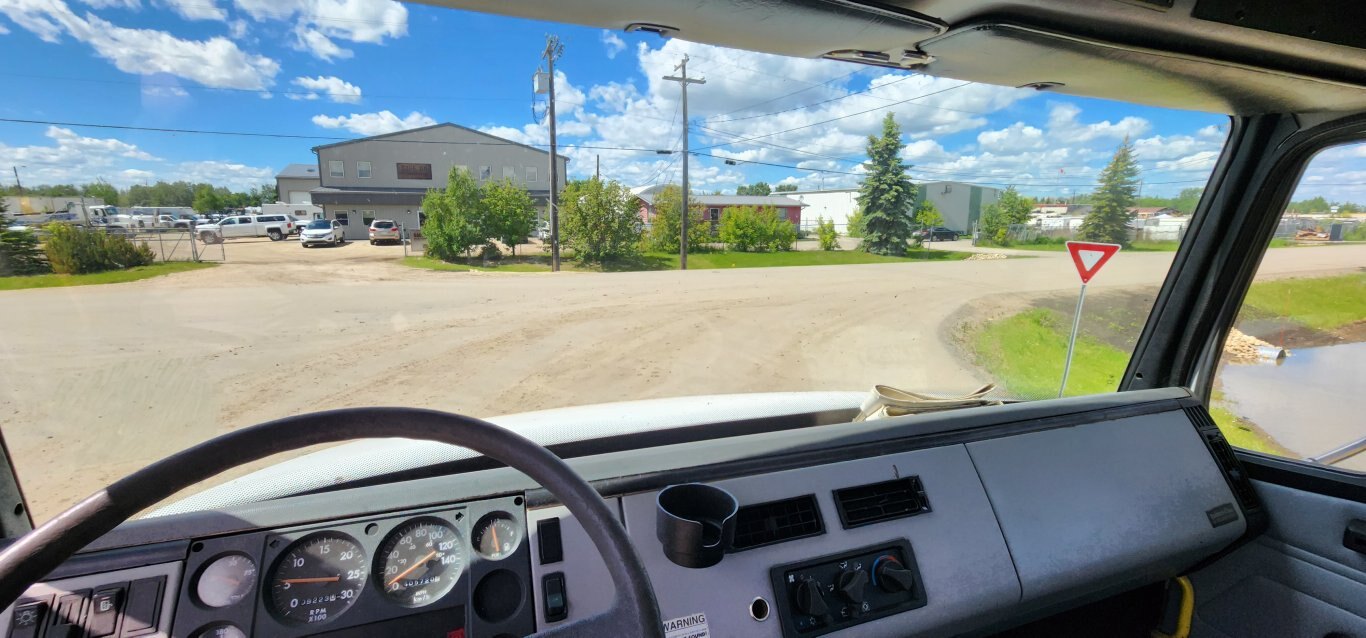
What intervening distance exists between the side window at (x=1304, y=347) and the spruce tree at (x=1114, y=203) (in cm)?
53

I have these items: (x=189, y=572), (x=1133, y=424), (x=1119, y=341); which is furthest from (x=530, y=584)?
(x=1119, y=341)

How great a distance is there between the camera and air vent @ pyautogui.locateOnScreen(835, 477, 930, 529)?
1528 mm

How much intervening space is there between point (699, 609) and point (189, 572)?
3.34ft

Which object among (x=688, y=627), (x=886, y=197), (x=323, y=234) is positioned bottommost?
(x=688, y=627)

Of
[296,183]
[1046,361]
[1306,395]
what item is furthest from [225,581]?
[1306,395]

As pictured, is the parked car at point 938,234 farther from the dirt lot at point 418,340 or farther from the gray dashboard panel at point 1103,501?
the gray dashboard panel at point 1103,501

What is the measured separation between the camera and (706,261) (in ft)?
15.8

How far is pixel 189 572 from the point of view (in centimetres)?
107

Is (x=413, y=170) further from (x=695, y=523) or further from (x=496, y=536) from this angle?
(x=695, y=523)

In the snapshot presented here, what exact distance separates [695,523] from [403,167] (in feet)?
5.69

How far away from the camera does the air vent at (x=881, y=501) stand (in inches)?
60.2

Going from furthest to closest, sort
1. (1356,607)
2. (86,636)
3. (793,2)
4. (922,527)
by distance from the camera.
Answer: (1356,607), (922,527), (793,2), (86,636)

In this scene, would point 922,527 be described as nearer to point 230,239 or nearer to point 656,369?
point 656,369

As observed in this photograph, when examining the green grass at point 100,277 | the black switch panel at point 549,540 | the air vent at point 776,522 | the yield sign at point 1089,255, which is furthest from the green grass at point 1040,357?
the green grass at point 100,277
